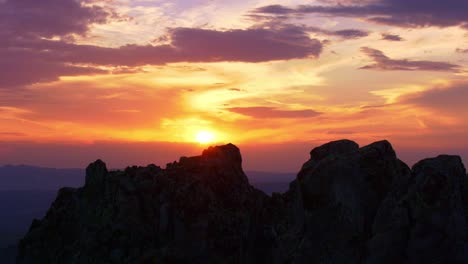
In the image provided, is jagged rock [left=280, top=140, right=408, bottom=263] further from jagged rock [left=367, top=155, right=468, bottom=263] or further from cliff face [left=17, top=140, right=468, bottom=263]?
jagged rock [left=367, top=155, right=468, bottom=263]

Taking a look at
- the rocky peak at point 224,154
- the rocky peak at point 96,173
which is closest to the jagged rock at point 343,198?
the rocky peak at point 224,154

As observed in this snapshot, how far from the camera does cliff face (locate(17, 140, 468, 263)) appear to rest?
36.9m

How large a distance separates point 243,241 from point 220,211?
8.28 meters

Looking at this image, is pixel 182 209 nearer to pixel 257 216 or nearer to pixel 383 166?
pixel 257 216

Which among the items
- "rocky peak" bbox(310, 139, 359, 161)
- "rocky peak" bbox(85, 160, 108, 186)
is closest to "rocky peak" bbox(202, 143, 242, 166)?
"rocky peak" bbox(85, 160, 108, 186)

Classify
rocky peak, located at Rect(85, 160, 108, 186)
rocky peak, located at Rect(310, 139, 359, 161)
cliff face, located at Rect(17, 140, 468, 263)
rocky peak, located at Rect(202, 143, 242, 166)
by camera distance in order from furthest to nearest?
rocky peak, located at Rect(85, 160, 108, 186) → rocky peak, located at Rect(202, 143, 242, 166) → rocky peak, located at Rect(310, 139, 359, 161) → cliff face, located at Rect(17, 140, 468, 263)

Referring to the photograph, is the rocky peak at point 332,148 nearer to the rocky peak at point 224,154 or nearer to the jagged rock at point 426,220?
the jagged rock at point 426,220

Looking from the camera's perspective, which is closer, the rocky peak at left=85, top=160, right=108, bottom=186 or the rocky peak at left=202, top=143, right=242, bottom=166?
the rocky peak at left=202, top=143, right=242, bottom=166

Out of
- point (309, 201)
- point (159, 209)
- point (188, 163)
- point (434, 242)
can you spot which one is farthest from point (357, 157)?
point (159, 209)

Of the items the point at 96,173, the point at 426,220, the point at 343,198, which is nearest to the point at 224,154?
the point at 96,173

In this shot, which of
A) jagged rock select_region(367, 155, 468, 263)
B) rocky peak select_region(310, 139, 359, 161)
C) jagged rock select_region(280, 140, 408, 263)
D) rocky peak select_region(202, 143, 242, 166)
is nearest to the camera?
jagged rock select_region(367, 155, 468, 263)

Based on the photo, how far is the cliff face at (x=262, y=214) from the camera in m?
36.9

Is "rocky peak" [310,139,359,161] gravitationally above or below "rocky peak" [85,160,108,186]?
above

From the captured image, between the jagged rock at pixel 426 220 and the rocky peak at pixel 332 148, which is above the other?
the rocky peak at pixel 332 148
